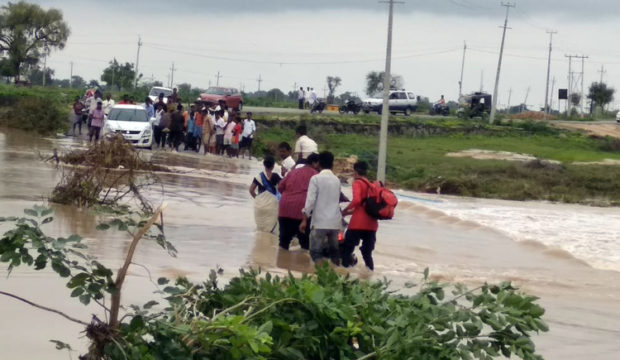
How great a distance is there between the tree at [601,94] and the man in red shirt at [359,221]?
3757 inches

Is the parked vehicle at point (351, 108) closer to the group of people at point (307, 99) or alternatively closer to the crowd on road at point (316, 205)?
the group of people at point (307, 99)

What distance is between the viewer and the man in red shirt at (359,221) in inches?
488

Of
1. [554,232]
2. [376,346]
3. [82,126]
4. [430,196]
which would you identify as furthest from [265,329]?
[82,126]

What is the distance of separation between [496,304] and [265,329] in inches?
57.6

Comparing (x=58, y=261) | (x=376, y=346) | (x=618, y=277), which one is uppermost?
(x=58, y=261)

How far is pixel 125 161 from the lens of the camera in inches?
768

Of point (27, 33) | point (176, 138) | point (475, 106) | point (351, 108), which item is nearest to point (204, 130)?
point (176, 138)

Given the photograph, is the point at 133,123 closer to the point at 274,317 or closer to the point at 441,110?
the point at 274,317

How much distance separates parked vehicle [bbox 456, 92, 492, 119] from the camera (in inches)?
2672

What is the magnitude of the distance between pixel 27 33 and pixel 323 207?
7193 centimetres

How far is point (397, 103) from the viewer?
63.7 metres

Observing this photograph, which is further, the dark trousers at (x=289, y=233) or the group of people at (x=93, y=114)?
the group of people at (x=93, y=114)

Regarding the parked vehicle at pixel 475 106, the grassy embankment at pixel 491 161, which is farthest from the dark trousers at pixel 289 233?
the parked vehicle at pixel 475 106

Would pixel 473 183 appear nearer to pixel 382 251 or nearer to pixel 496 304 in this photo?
pixel 382 251
